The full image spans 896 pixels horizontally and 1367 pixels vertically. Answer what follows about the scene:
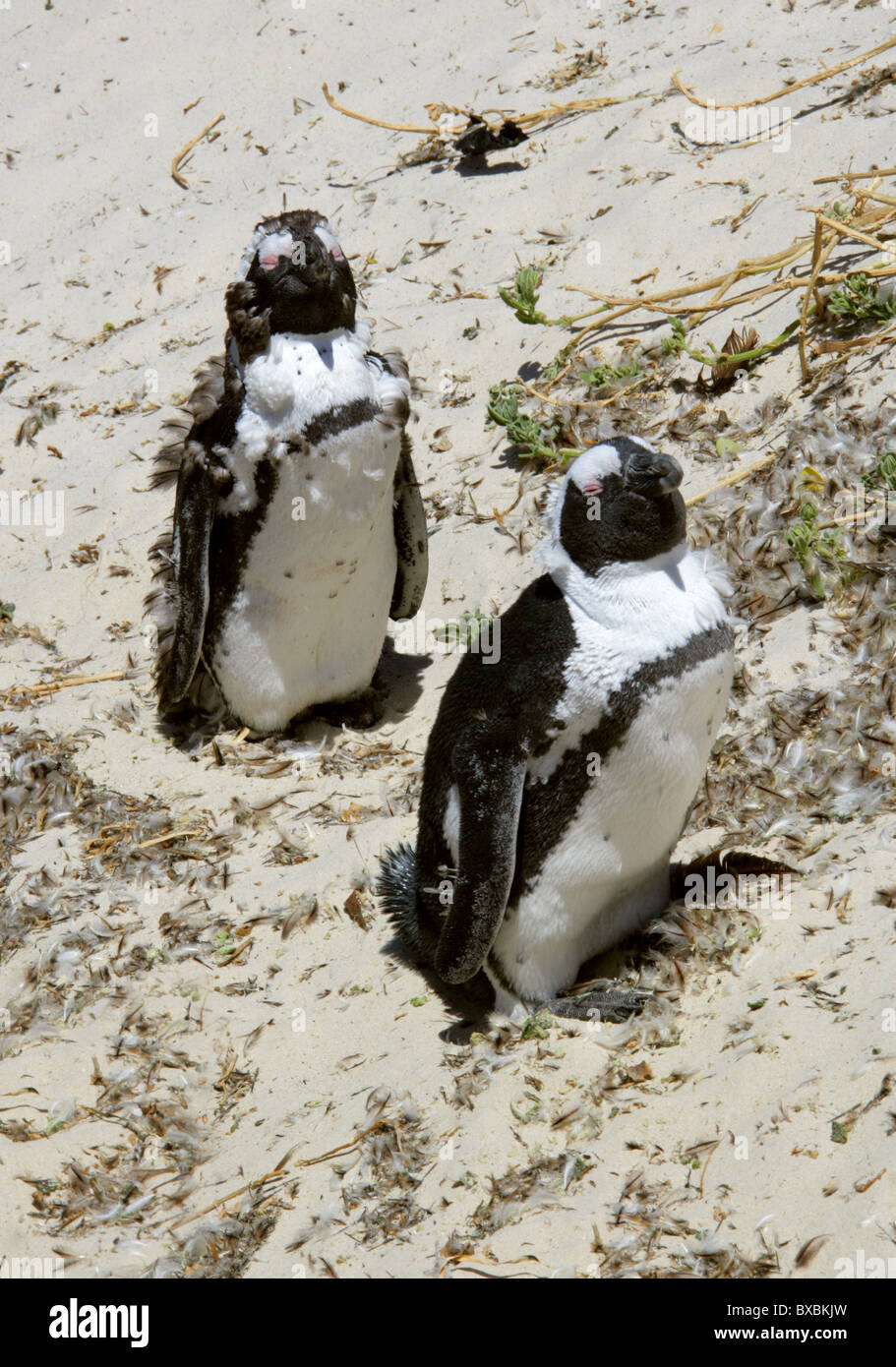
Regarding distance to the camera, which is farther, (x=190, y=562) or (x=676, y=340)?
(x=676, y=340)

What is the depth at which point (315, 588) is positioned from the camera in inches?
188

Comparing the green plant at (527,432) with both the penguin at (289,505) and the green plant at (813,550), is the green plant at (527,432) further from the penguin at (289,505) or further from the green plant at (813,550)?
the green plant at (813,550)

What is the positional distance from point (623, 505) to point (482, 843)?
81 centimetres

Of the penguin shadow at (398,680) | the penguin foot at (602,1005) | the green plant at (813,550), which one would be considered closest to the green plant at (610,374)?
the penguin shadow at (398,680)

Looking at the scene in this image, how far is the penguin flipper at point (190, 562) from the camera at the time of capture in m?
4.70

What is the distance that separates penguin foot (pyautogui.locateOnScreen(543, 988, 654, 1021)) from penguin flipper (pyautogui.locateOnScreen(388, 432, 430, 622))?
6.95ft

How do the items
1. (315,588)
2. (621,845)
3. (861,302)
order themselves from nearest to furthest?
(621,845)
(315,588)
(861,302)

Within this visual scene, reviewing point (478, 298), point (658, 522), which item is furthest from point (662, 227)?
point (658, 522)

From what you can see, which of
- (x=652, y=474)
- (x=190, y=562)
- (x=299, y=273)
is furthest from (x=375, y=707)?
(x=652, y=474)

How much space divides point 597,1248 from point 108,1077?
1462mm

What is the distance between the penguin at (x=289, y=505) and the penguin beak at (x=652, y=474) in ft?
5.12

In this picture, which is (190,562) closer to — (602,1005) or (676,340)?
(676,340)

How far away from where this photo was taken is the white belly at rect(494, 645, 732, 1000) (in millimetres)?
3158

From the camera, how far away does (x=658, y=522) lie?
3.14 m
